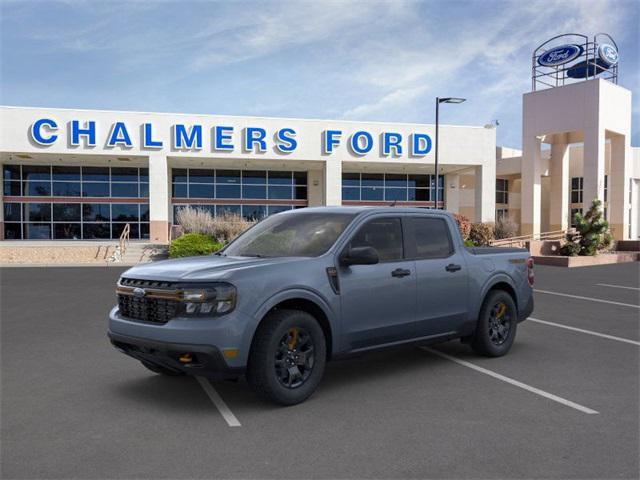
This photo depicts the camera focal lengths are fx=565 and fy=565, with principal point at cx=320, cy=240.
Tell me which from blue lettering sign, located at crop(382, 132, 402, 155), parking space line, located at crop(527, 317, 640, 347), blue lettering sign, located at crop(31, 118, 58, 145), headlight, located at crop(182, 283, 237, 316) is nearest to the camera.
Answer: headlight, located at crop(182, 283, 237, 316)

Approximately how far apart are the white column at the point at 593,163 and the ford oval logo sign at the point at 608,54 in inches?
187

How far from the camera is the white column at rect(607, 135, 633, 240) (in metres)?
35.5

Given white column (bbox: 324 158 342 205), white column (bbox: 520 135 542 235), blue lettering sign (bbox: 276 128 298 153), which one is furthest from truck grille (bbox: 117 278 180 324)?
white column (bbox: 520 135 542 235)

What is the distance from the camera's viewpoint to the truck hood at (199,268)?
4.98 m

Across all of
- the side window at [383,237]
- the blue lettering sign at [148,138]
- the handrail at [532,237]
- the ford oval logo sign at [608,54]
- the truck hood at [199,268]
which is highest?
the ford oval logo sign at [608,54]

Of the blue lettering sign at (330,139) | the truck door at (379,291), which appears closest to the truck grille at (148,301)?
the truck door at (379,291)

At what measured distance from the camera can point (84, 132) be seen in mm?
31172

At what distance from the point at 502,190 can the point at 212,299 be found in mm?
46418

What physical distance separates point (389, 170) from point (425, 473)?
36664 millimetres

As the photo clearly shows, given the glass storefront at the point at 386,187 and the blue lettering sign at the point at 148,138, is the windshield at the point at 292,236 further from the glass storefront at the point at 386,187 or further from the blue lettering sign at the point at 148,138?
the glass storefront at the point at 386,187

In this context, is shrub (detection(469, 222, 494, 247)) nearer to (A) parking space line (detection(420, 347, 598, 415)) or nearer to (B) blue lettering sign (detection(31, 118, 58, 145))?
(A) parking space line (detection(420, 347, 598, 415))

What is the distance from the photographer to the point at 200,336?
4742 millimetres

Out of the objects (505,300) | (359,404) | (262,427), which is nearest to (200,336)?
(262,427)

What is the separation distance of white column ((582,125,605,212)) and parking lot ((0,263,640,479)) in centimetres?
2831
